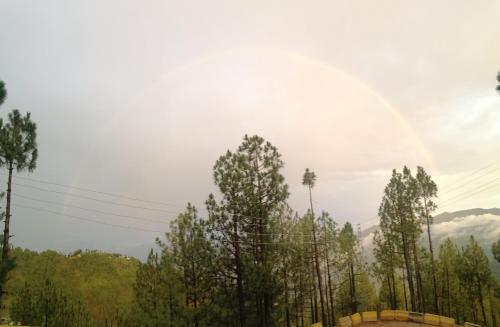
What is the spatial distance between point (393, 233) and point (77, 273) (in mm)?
52785

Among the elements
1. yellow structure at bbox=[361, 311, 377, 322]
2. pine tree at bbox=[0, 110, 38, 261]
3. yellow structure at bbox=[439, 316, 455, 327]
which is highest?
pine tree at bbox=[0, 110, 38, 261]

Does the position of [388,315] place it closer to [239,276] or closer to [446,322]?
[446,322]

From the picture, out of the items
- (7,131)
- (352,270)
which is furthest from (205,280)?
(352,270)

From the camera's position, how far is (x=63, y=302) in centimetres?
3372

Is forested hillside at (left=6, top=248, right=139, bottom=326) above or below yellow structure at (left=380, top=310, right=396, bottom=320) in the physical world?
above

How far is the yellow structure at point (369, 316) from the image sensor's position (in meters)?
41.8

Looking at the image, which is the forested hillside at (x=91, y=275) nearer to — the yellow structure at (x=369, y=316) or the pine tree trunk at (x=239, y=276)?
the pine tree trunk at (x=239, y=276)

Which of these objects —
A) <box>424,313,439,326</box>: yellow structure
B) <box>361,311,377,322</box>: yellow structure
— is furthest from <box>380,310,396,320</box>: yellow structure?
<box>424,313,439,326</box>: yellow structure

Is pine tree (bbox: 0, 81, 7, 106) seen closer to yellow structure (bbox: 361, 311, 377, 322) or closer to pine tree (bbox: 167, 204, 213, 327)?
pine tree (bbox: 167, 204, 213, 327)

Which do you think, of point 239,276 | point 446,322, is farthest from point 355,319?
point 239,276

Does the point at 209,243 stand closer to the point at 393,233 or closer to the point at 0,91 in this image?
the point at 0,91

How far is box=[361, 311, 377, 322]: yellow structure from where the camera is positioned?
137 feet

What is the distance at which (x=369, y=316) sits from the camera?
4209 centimetres

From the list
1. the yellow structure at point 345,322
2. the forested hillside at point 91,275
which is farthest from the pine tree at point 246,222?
the forested hillside at point 91,275
